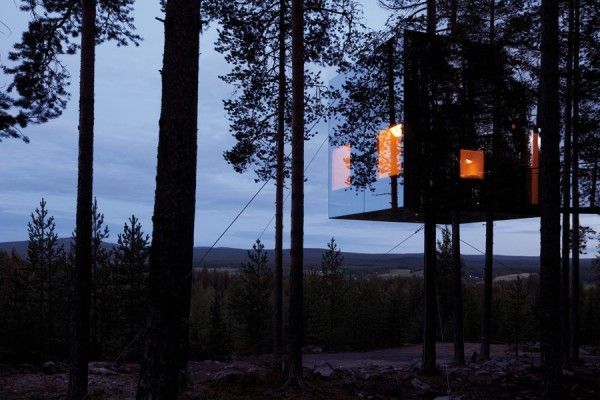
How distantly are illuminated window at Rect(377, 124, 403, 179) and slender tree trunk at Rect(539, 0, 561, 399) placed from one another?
533 centimetres

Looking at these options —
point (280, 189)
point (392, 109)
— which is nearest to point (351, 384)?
point (280, 189)

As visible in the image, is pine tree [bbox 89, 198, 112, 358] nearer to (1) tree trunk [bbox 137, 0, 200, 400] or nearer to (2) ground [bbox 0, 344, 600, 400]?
(2) ground [bbox 0, 344, 600, 400]

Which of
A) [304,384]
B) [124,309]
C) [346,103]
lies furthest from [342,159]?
[124,309]

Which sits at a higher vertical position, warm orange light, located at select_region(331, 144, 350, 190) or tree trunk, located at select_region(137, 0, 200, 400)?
warm orange light, located at select_region(331, 144, 350, 190)

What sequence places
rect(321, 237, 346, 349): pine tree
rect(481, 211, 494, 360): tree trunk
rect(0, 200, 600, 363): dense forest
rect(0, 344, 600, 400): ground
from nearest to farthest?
rect(0, 344, 600, 400): ground
rect(481, 211, 494, 360): tree trunk
rect(0, 200, 600, 363): dense forest
rect(321, 237, 346, 349): pine tree

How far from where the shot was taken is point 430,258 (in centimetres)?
1641

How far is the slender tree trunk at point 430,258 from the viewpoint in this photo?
16.2 m

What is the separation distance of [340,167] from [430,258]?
423 centimetres

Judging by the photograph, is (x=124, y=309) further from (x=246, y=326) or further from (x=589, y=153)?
(x=589, y=153)

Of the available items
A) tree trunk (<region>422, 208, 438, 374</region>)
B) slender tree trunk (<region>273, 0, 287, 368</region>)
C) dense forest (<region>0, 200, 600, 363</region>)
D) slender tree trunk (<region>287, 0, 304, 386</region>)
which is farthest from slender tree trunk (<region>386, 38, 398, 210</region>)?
dense forest (<region>0, 200, 600, 363</region>)

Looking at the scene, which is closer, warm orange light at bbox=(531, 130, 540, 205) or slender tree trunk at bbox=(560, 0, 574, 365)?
slender tree trunk at bbox=(560, 0, 574, 365)

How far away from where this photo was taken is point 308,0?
16.4m

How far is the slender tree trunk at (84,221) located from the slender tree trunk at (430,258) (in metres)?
8.98

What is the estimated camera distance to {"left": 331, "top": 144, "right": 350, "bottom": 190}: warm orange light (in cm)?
1805
